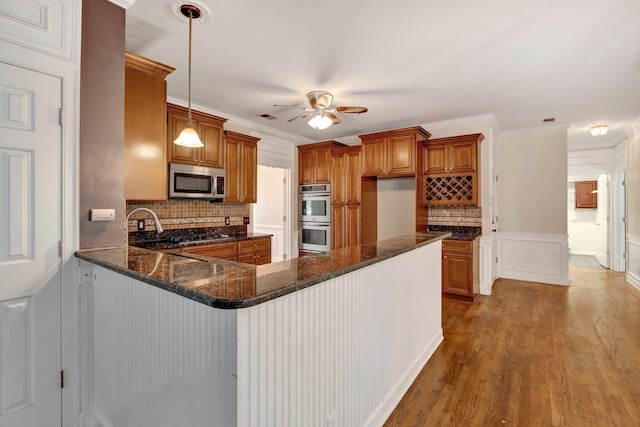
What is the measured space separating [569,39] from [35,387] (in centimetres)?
425

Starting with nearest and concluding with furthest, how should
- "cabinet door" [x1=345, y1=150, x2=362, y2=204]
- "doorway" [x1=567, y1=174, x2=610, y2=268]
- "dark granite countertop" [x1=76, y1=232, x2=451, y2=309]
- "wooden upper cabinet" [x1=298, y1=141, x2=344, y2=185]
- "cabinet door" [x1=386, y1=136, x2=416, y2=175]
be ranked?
"dark granite countertop" [x1=76, y1=232, x2=451, y2=309] < "cabinet door" [x1=386, y1=136, x2=416, y2=175] < "cabinet door" [x1=345, y1=150, x2=362, y2=204] < "wooden upper cabinet" [x1=298, y1=141, x2=344, y2=185] < "doorway" [x1=567, y1=174, x2=610, y2=268]

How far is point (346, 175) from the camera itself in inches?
208

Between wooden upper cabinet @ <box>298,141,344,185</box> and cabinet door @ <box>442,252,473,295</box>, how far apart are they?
236 centimetres

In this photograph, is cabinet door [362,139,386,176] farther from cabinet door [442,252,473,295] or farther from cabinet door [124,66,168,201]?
cabinet door [124,66,168,201]

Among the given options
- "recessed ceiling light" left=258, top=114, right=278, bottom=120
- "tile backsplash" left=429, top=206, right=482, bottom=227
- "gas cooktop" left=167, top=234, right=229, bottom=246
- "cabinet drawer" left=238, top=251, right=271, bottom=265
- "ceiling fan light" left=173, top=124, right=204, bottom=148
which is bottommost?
"cabinet drawer" left=238, top=251, right=271, bottom=265

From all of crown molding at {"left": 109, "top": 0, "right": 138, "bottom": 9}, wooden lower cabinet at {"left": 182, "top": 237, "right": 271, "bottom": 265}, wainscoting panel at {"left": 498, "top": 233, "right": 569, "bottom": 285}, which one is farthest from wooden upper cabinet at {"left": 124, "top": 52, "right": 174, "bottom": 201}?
wainscoting panel at {"left": 498, "top": 233, "right": 569, "bottom": 285}

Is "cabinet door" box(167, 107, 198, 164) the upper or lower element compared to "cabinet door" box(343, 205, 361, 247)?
upper

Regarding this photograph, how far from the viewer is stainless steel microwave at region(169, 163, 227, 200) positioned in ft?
11.8

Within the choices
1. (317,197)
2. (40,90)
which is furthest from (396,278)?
(317,197)

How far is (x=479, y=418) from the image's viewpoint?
1.90 meters

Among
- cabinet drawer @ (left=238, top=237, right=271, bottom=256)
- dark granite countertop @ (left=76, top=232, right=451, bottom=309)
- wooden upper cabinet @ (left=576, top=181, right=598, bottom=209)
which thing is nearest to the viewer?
dark granite countertop @ (left=76, top=232, right=451, bottom=309)

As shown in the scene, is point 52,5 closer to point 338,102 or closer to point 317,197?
point 338,102

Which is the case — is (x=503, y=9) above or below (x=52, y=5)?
above

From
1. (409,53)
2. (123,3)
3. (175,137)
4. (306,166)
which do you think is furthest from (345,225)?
(123,3)
